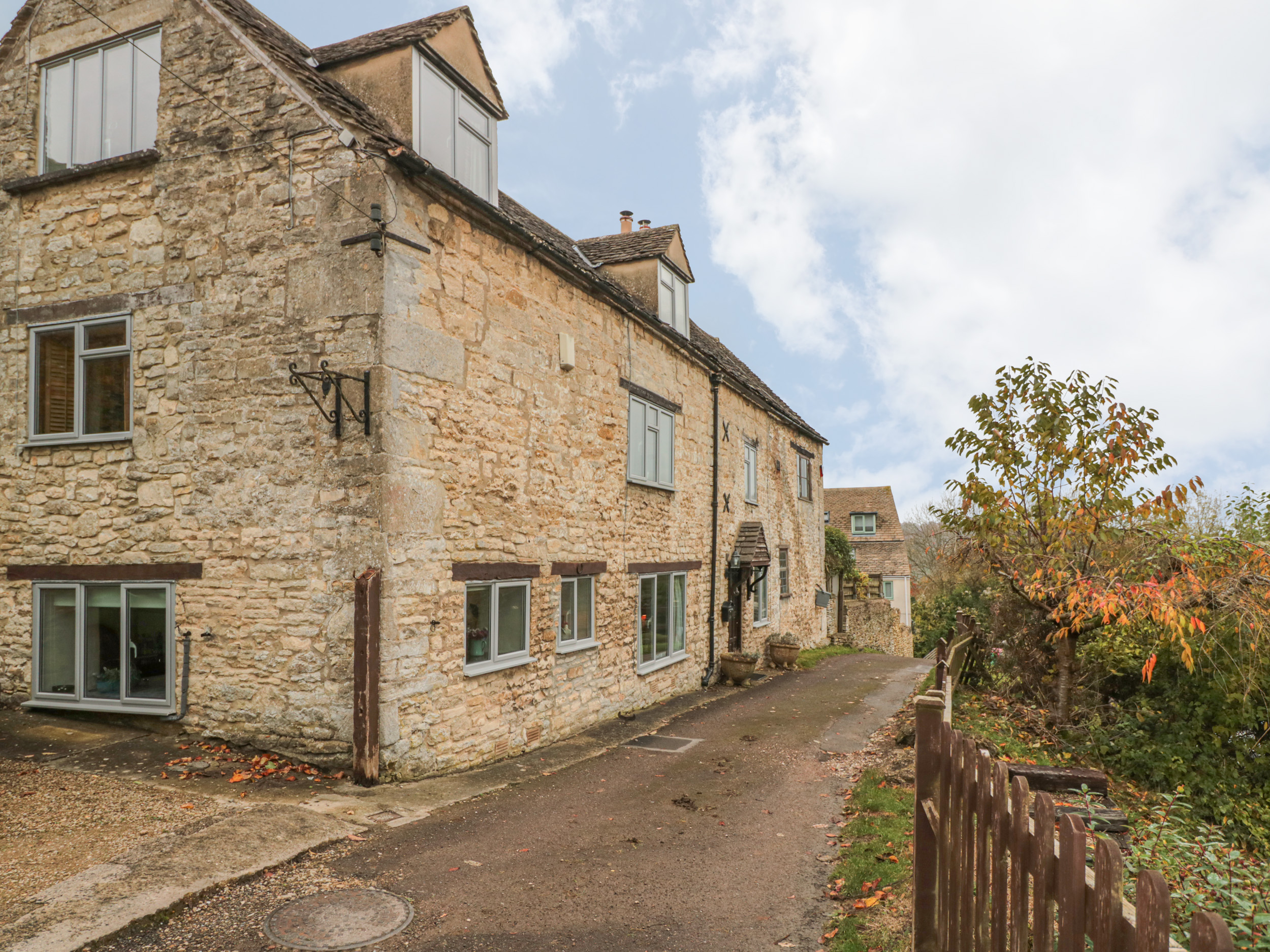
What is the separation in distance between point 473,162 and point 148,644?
6861mm

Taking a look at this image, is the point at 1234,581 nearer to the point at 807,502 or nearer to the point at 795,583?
the point at 795,583

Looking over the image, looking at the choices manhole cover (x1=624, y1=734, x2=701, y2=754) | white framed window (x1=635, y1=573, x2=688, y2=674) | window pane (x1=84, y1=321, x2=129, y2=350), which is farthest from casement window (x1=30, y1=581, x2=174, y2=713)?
white framed window (x1=635, y1=573, x2=688, y2=674)

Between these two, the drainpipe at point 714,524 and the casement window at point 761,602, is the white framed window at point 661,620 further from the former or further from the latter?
the casement window at point 761,602

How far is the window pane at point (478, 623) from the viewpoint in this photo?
9.22m

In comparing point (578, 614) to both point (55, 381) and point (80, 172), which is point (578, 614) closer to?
point (55, 381)

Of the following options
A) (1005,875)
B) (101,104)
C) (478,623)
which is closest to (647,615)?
(478,623)

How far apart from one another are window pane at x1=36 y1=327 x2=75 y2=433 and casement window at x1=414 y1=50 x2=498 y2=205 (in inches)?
189

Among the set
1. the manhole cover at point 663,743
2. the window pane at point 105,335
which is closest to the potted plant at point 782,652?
the manhole cover at point 663,743

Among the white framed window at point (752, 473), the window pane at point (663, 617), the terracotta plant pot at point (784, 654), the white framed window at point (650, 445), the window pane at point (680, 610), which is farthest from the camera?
the terracotta plant pot at point (784, 654)

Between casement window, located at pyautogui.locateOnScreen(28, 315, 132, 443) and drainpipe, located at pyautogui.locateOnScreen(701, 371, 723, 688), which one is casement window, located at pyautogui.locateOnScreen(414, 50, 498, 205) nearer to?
casement window, located at pyautogui.locateOnScreen(28, 315, 132, 443)

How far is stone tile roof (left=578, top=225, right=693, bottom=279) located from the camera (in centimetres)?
1562

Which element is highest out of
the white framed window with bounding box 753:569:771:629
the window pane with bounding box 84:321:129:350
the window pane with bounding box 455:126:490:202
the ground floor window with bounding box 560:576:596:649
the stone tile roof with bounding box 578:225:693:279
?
the stone tile roof with bounding box 578:225:693:279

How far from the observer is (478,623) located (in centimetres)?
938

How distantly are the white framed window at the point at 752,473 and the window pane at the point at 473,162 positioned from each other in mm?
10663
